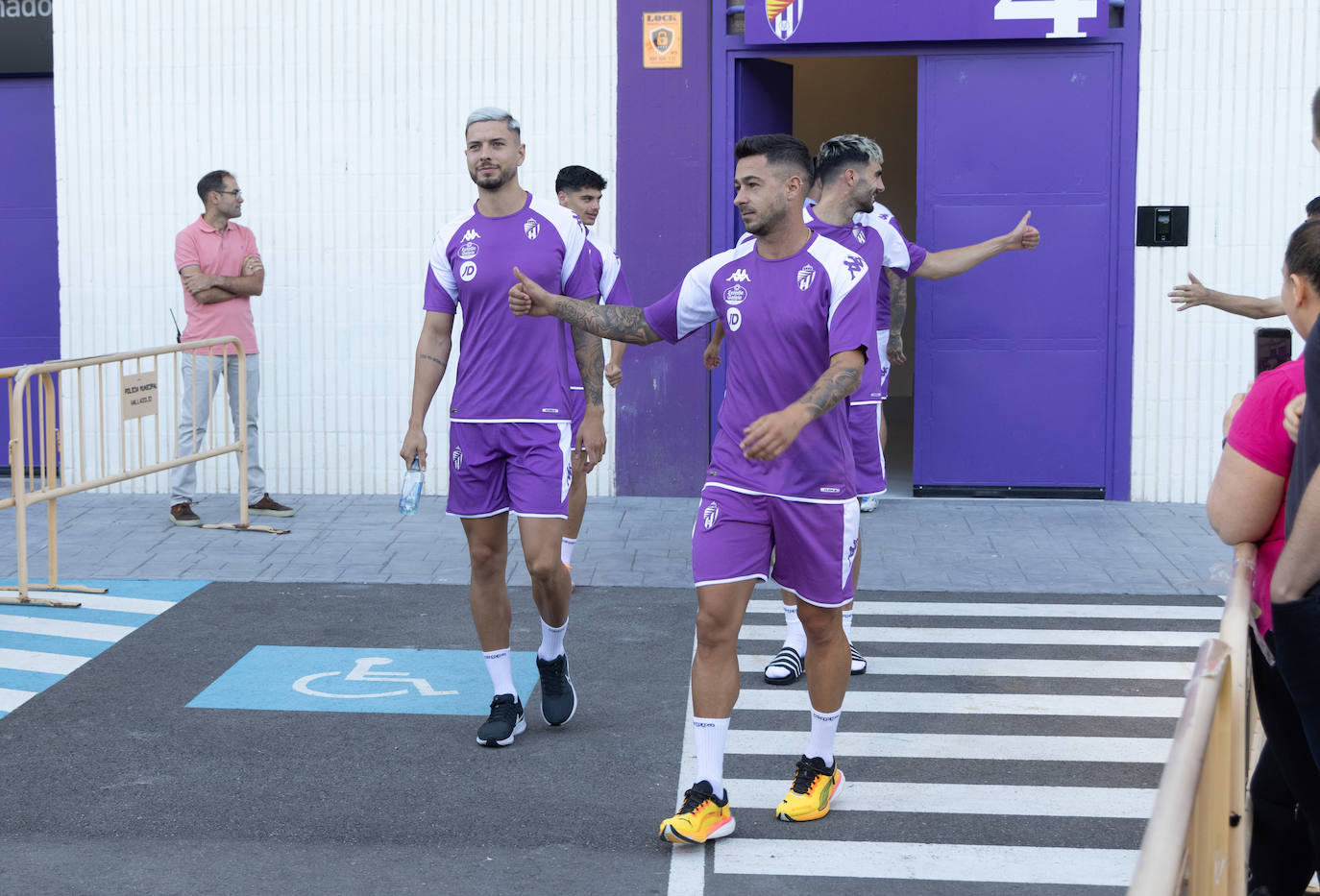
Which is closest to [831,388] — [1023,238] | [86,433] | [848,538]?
[848,538]

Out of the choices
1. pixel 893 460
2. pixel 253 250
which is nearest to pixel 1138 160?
pixel 893 460

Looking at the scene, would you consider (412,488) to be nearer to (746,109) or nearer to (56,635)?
(56,635)

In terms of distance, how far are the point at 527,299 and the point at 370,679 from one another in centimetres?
238

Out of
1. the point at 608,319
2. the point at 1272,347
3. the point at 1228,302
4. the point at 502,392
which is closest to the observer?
the point at 608,319

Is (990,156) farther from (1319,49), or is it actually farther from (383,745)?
(383,745)

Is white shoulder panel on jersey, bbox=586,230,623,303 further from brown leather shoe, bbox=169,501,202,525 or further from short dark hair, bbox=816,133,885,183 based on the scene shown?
brown leather shoe, bbox=169,501,202,525

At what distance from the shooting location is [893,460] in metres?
13.2

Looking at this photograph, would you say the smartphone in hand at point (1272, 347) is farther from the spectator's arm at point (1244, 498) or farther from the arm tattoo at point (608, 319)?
the spectator's arm at point (1244, 498)

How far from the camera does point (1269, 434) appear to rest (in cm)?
353

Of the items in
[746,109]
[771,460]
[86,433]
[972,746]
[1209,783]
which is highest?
[746,109]

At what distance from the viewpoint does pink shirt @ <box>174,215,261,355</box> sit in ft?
34.5

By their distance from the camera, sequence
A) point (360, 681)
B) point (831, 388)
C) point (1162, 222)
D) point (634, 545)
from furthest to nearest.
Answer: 1. point (1162, 222)
2. point (634, 545)
3. point (360, 681)
4. point (831, 388)

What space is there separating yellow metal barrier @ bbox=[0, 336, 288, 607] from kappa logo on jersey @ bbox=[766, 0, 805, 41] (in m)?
4.30

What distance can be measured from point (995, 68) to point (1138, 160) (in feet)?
3.90
